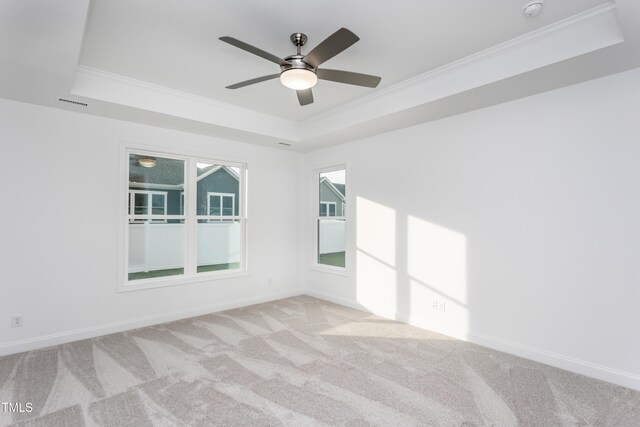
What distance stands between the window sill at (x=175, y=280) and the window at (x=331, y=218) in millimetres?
1390

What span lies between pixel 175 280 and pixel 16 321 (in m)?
1.59

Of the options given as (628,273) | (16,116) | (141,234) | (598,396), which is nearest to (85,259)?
(141,234)

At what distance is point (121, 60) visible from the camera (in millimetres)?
3092

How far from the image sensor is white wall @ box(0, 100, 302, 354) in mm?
3340

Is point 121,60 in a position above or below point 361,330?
above

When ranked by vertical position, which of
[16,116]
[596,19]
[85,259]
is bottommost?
[85,259]

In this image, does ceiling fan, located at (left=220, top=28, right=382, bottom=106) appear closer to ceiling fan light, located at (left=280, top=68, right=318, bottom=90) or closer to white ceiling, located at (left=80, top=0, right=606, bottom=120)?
ceiling fan light, located at (left=280, top=68, right=318, bottom=90)

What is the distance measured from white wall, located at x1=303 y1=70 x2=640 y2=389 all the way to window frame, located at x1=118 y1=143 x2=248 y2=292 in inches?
84.1

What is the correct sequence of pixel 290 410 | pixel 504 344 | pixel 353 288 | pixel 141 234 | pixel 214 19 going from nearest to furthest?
pixel 290 410 < pixel 214 19 < pixel 504 344 < pixel 141 234 < pixel 353 288

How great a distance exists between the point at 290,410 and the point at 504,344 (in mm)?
2325

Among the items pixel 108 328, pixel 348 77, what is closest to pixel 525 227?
pixel 348 77

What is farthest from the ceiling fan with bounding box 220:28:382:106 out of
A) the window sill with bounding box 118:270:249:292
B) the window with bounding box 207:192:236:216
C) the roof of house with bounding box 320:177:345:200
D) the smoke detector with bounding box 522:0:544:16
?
the window sill with bounding box 118:270:249:292

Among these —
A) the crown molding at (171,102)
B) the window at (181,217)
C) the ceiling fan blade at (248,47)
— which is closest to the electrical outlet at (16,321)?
the window at (181,217)

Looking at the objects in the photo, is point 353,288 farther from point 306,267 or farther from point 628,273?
point 628,273
